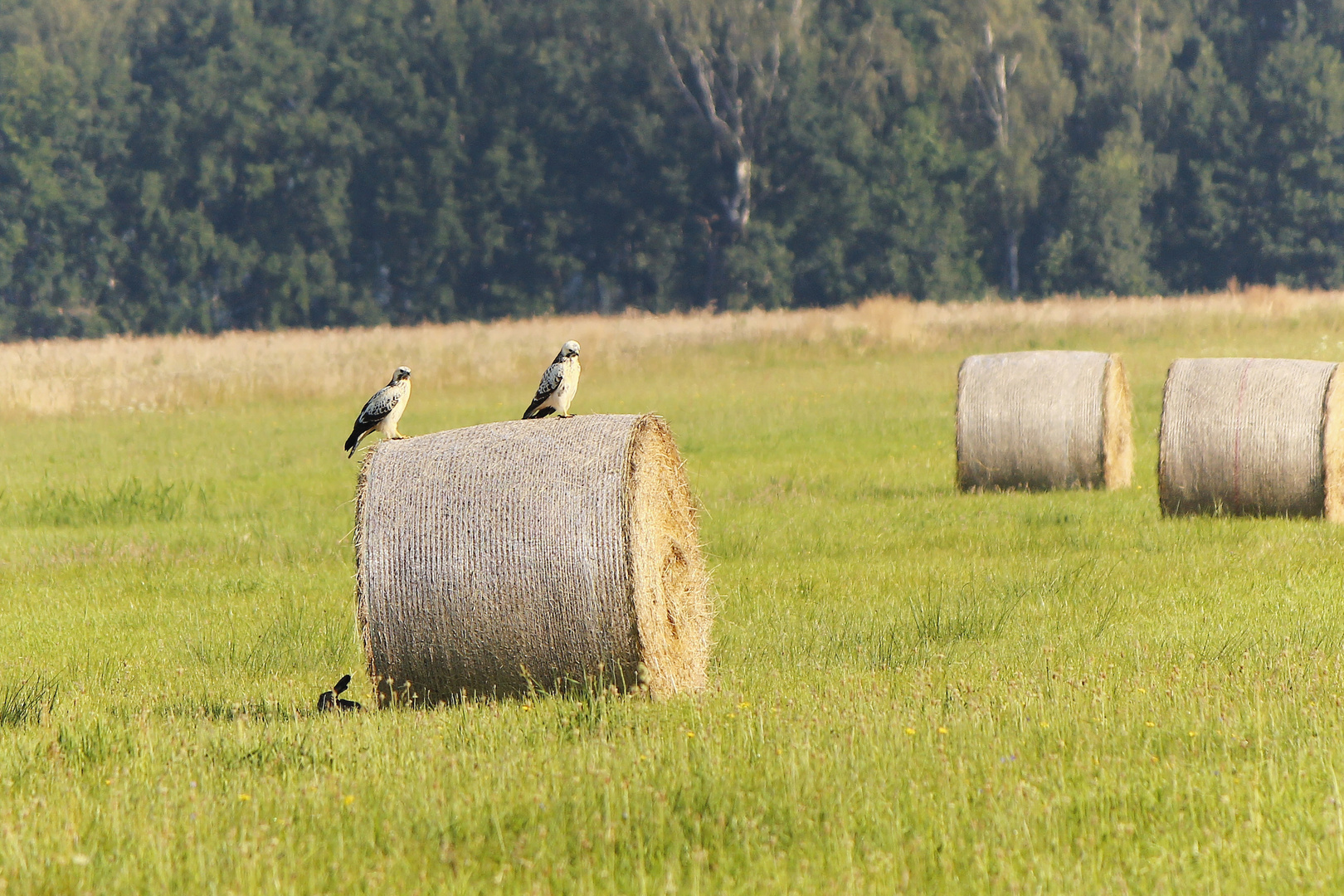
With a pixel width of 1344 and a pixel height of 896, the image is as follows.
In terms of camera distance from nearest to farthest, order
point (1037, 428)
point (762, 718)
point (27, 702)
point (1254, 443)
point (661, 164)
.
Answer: point (762, 718) → point (27, 702) → point (1254, 443) → point (1037, 428) → point (661, 164)

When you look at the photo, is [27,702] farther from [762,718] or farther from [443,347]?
[443,347]

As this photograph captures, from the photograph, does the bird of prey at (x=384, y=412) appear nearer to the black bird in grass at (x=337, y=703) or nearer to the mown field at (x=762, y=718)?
the mown field at (x=762, y=718)

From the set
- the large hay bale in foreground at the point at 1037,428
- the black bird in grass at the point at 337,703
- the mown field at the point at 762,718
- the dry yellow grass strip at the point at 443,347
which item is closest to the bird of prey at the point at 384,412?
the mown field at the point at 762,718

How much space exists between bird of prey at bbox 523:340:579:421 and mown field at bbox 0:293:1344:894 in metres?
1.66

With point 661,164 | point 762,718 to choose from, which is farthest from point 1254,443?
point 661,164

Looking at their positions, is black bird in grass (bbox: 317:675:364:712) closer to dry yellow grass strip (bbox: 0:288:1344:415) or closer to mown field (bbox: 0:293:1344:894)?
mown field (bbox: 0:293:1344:894)

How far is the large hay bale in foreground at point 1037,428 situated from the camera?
1533 cm

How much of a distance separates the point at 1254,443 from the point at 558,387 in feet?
21.8

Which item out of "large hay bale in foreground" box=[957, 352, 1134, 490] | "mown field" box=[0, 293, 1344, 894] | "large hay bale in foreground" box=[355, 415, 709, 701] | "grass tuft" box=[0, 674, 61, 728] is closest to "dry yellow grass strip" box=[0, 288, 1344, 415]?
"mown field" box=[0, 293, 1344, 894]

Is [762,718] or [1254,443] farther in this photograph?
[1254,443]

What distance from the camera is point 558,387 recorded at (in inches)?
348

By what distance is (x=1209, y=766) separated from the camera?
227 inches

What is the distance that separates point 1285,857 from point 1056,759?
1072mm

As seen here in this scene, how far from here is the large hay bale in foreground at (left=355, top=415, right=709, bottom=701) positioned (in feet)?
24.0
